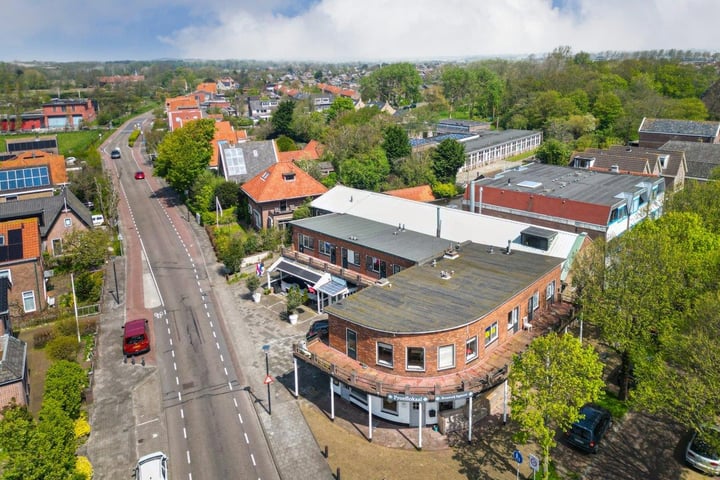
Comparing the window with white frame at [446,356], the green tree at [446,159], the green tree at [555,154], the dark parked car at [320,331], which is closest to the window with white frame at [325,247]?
the dark parked car at [320,331]

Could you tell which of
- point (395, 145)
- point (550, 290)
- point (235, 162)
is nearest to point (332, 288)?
point (550, 290)

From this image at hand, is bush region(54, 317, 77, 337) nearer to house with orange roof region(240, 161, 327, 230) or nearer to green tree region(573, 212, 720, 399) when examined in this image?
house with orange roof region(240, 161, 327, 230)

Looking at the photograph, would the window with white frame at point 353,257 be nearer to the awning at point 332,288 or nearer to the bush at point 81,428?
the awning at point 332,288

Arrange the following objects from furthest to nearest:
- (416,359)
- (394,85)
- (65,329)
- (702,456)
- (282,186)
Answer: (394,85) < (282,186) < (65,329) < (416,359) < (702,456)

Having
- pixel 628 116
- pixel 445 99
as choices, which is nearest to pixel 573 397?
pixel 628 116

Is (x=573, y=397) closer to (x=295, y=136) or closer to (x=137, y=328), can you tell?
(x=137, y=328)

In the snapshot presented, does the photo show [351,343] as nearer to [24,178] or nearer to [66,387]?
[66,387]
